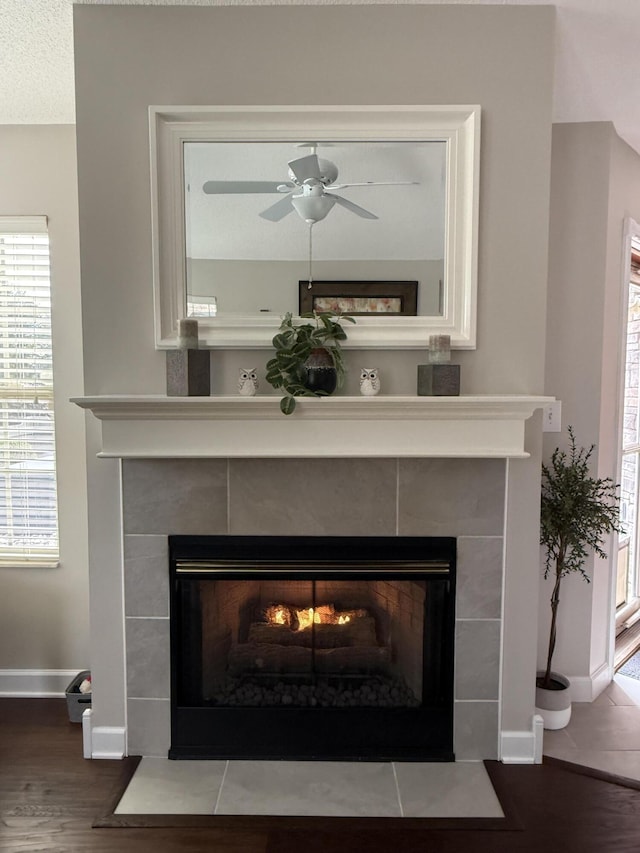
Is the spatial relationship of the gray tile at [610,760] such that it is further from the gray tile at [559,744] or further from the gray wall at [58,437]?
the gray wall at [58,437]

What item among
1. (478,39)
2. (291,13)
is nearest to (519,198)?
(478,39)

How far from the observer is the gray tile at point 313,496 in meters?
2.12

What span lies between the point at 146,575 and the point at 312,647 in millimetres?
667

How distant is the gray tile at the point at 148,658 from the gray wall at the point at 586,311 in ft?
5.19

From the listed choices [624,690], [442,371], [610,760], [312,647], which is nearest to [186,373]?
[442,371]

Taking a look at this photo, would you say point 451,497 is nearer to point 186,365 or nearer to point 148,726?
point 186,365


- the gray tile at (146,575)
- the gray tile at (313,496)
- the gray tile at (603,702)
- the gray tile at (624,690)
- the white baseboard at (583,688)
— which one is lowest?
the gray tile at (603,702)

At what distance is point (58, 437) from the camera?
2646 mm

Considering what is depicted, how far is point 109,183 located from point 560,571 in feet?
7.21

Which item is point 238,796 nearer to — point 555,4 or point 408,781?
point 408,781

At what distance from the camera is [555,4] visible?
1926 mm

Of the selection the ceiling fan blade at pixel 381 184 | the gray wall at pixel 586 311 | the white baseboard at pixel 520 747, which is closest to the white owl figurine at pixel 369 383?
the ceiling fan blade at pixel 381 184

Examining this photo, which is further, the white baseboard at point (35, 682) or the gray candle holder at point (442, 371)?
the white baseboard at point (35, 682)

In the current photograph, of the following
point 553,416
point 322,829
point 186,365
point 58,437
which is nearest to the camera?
point 322,829
